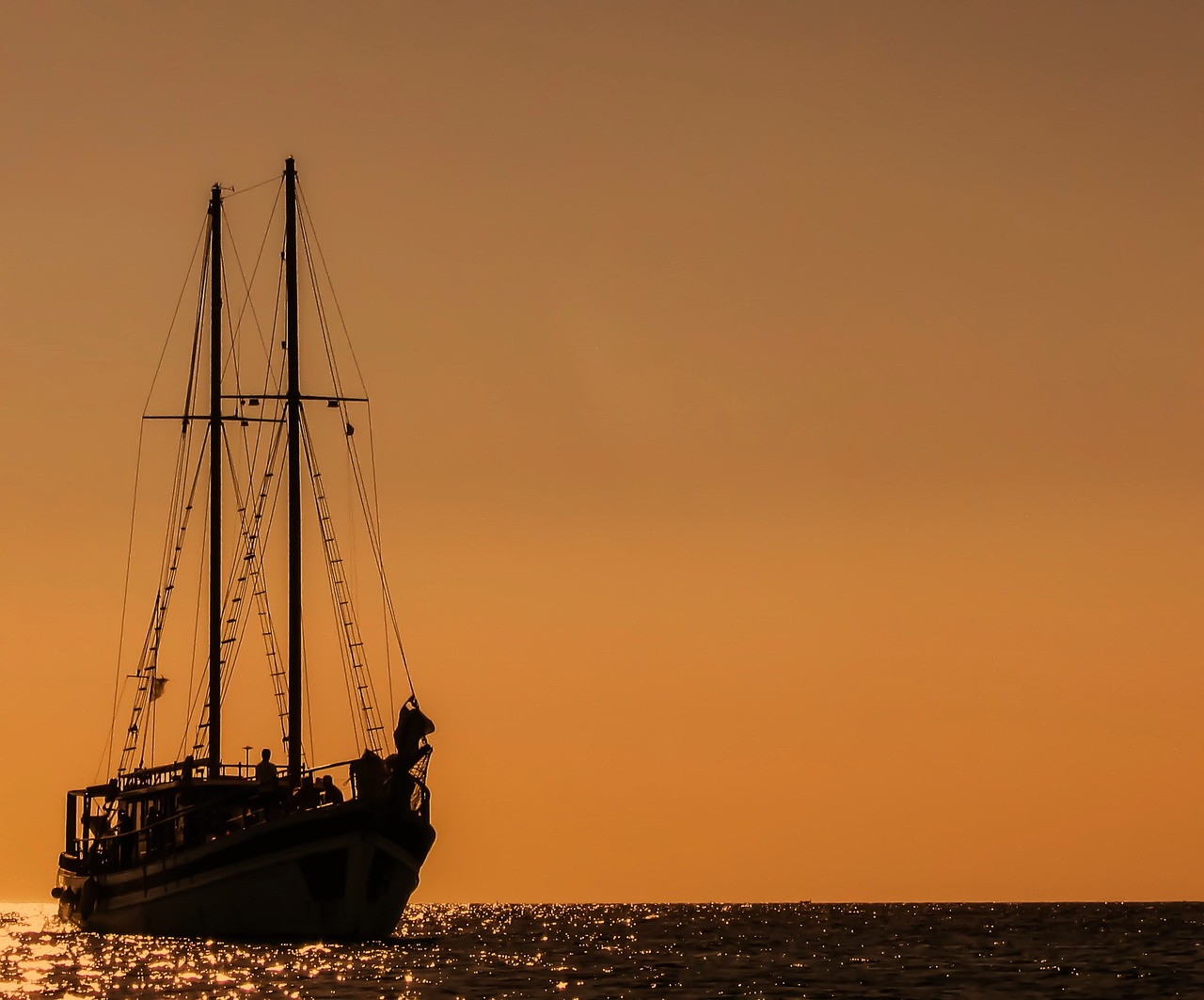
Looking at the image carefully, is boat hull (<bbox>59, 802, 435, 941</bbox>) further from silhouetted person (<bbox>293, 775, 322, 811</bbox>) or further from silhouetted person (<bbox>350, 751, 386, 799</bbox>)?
silhouetted person (<bbox>293, 775, 322, 811</bbox>)

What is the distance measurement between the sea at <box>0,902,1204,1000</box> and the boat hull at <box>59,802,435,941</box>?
38.1 inches

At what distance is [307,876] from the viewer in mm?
62469

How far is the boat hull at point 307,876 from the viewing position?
2463 inches

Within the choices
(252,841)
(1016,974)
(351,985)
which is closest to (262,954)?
(252,841)

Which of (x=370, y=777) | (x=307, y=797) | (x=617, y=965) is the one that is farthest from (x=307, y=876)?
(x=617, y=965)

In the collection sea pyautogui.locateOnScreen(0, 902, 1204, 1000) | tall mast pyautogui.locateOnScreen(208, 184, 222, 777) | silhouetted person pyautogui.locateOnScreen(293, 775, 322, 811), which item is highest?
tall mast pyautogui.locateOnScreen(208, 184, 222, 777)

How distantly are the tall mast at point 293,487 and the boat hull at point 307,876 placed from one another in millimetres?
4593

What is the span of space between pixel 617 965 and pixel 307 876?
10.8 m

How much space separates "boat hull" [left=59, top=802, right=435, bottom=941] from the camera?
62.6 m

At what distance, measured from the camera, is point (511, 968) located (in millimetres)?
63031

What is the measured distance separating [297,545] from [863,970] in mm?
24409

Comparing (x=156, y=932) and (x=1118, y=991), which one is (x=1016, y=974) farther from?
(x=156, y=932)

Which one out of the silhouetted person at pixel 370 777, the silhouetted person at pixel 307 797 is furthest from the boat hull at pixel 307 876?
the silhouetted person at pixel 307 797

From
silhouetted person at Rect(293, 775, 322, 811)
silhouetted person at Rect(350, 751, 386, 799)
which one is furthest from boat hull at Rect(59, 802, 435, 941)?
silhouetted person at Rect(293, 775, 322, 811)
